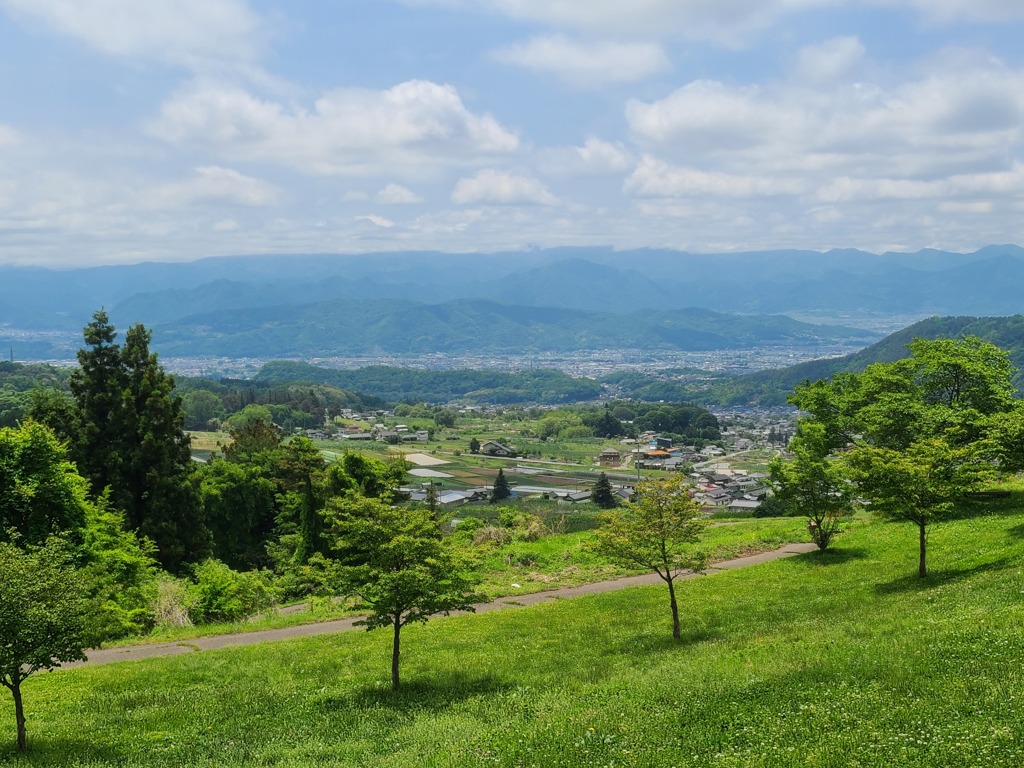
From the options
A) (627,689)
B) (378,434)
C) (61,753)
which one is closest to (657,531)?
(627,689)

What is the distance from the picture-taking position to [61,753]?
11242mm

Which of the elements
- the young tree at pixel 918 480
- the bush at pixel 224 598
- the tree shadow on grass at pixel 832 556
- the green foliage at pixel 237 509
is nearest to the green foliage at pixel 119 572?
the bush at pixel 224 598

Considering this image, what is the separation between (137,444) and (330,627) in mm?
18730

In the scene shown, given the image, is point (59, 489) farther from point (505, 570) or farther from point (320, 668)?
point (505, 570)

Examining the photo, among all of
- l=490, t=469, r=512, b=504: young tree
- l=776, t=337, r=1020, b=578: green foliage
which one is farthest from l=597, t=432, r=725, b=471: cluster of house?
l=776, t=337, r=1020, b=578: green foliage

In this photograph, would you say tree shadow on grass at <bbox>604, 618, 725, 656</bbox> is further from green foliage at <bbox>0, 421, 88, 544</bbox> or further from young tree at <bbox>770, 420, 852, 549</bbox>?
green foliage at <bbox>0, 421, 88, 544</bbox>

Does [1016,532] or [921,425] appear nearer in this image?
[1016,532]

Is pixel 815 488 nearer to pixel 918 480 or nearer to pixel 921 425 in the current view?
pixel 918 480

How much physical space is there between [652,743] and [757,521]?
93.3 feet

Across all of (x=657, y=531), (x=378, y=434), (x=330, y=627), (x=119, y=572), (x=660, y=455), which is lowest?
(x=660, y=455)

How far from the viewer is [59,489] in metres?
21.4

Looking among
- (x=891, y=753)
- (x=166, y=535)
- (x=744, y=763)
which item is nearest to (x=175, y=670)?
(x=744, y=763)

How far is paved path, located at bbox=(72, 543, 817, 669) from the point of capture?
1912 cm

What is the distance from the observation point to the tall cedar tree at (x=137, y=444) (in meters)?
33.2
